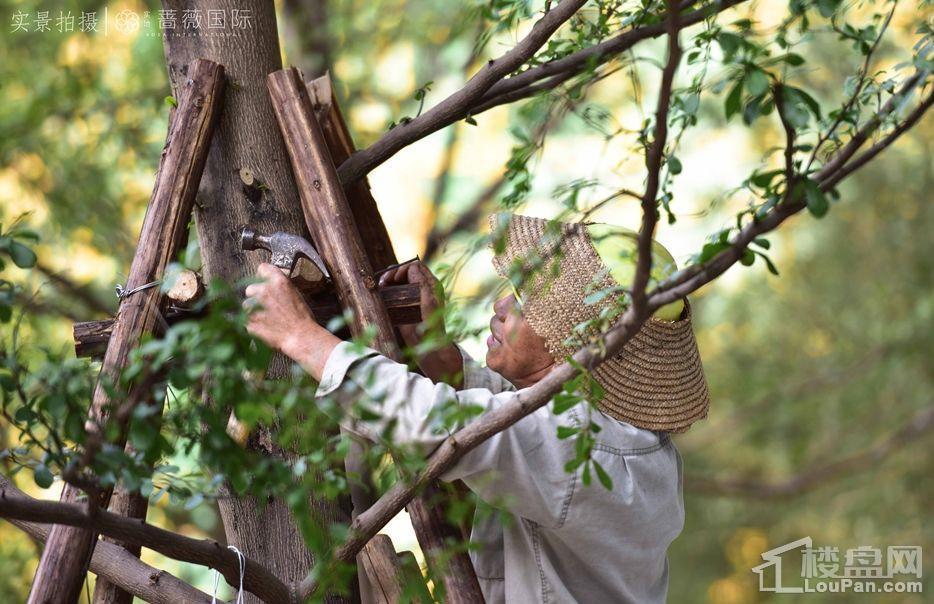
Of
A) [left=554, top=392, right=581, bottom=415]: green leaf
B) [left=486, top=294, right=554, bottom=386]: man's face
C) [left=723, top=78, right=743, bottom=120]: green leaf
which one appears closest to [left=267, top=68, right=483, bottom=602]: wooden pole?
[left=486, top=294, right=554, bottom=386]: man's face

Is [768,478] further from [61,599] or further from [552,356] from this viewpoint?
[61,599]

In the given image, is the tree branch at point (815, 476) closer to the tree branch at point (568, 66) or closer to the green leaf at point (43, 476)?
the tree branch at point (568, 66)

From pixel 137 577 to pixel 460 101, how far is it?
1.13 meters

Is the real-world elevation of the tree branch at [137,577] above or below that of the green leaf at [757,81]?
below

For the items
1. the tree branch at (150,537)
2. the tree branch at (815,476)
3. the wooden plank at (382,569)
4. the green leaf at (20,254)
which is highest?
the tree branch at (815,476)

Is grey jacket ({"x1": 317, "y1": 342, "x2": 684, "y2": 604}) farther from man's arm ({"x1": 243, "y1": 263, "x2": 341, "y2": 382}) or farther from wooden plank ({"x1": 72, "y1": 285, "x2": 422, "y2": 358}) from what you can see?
wooden plank ({"x1": 72, "y1": 285, "x2": 422, "y2": 358})

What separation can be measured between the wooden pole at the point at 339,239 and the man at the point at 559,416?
0.37 ft

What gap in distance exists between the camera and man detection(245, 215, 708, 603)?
5.69 ft

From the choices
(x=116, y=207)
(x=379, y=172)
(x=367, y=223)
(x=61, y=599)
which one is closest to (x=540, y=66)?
(x=367, y=223)

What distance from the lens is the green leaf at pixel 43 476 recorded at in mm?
1373

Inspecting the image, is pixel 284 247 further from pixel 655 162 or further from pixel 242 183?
pixel 655 162

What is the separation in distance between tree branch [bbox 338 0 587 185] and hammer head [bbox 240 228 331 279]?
0.28m

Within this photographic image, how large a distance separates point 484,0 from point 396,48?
2.93 m

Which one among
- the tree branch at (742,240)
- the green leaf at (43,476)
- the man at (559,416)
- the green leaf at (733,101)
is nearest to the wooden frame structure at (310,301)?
the man at (559,416)
